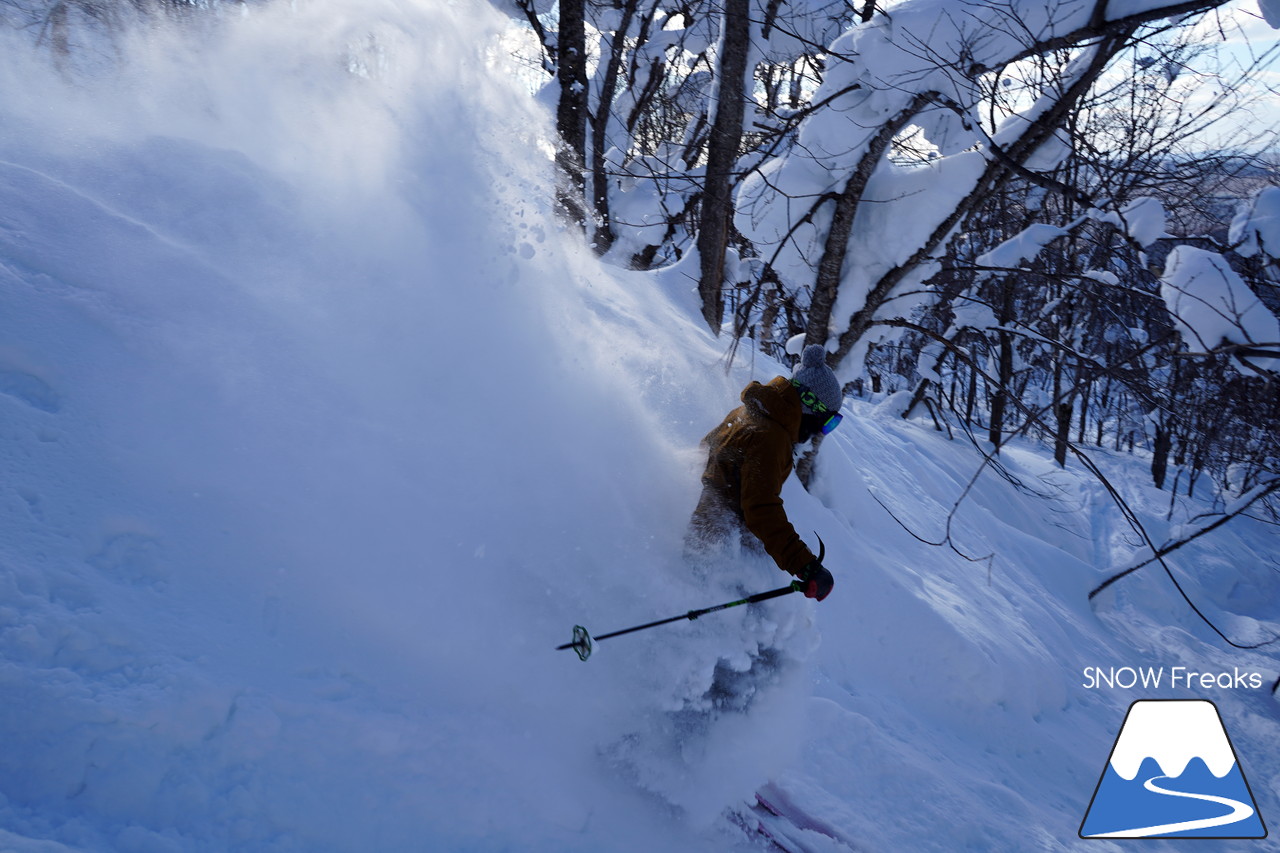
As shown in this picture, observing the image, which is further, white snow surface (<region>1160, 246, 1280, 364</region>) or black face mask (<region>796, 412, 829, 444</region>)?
white snow surface (<region>1160, 246, 1280, 364</region>)

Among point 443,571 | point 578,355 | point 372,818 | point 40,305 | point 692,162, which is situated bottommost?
point 372,818

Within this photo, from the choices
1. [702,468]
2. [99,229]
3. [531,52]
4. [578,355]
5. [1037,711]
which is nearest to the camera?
[99,229]

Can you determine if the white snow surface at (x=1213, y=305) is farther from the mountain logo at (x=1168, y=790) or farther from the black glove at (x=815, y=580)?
the black glove at (x=815, y=580)

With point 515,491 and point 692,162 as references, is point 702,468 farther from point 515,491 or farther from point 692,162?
point 692,162

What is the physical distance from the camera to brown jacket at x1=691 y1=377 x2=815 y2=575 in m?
2.89

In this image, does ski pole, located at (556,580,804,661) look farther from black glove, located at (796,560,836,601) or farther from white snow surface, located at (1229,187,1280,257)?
white snow surface, located at (1229,187,1280,257)

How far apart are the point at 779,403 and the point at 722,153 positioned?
4.53m

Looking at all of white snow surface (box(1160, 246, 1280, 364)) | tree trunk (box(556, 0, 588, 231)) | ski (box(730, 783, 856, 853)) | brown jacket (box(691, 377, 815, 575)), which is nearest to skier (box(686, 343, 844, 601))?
brown jacket (box(691, 377, 815, 575))

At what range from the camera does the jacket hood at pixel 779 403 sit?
9.89 ft

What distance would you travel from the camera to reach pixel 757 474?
292 cm

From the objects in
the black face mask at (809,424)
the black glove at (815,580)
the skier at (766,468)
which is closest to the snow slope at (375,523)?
the skier at (766,468)

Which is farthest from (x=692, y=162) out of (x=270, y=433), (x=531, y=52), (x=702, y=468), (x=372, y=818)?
(x=372, y=818)

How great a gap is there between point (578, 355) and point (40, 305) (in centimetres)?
273

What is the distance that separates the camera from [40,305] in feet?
9.71
